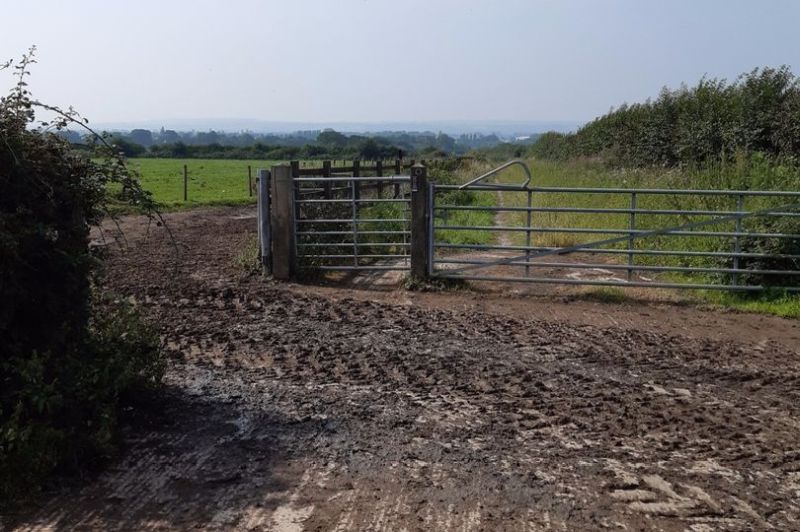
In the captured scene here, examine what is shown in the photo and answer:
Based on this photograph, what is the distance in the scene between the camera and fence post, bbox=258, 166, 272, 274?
10.7 metres

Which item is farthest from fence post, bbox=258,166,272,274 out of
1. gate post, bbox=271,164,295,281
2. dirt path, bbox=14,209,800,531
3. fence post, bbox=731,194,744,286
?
fence post, bbox=731,194,744,286

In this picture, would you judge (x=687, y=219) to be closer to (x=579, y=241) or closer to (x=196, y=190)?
(x=579, y=241)

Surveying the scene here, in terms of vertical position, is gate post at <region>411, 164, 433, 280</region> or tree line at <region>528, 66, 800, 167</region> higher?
tree line at <region>528, 66, 800, 167</region>

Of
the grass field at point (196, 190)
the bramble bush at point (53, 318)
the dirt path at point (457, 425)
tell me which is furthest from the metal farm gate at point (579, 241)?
the grass field at point (196, 190)

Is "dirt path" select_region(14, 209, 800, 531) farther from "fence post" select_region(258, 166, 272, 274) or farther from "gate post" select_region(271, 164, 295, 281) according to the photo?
"fence post" select_region(258, 166, 272, 274)

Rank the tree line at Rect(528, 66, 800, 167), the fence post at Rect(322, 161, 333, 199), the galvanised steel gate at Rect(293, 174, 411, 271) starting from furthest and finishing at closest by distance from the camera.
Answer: the tree line at Rect(528, 66, 800, 167), the fence post at Rect(322, 161, 333, 199), the galvanised steel gate at Rect(293, 174, 411, 271)

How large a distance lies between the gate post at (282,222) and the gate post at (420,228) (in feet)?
5.85

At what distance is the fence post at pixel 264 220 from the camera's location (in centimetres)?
1067

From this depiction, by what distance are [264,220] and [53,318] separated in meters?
5.74

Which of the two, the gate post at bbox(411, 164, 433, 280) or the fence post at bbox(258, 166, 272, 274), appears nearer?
the gate post at bbox(411, 164, 433, 280)

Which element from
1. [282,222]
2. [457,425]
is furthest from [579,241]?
[457,425]

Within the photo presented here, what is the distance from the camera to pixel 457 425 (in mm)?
5324

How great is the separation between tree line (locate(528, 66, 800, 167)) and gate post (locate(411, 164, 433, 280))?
666 cm

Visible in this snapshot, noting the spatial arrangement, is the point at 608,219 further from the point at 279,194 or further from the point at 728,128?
the point at 279,194
